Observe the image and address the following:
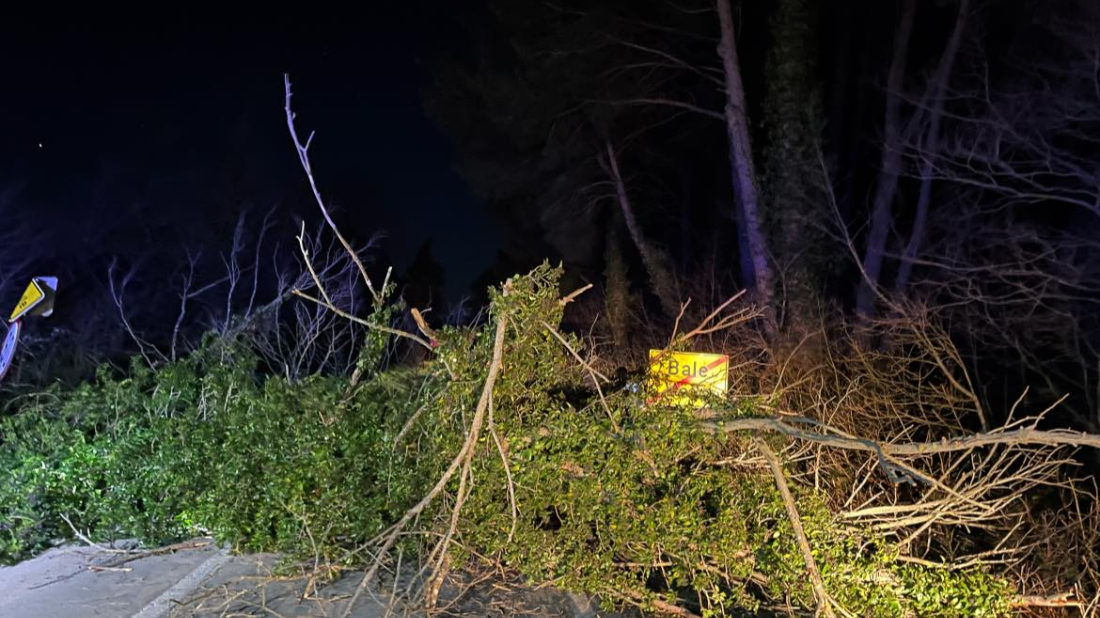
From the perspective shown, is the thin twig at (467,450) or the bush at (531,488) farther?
the bush at (531,488)

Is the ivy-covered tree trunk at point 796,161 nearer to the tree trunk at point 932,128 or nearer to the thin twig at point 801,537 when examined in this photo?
the tree trunk at point 932,128

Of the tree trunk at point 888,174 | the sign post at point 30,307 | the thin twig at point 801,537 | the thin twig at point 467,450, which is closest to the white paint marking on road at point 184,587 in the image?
the thin twig at point 467,450

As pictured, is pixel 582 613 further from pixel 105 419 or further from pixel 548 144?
pixel 548 144

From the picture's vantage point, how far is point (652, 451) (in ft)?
16.0

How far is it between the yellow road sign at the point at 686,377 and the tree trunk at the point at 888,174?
7856 mm

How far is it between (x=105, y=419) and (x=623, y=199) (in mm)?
12779

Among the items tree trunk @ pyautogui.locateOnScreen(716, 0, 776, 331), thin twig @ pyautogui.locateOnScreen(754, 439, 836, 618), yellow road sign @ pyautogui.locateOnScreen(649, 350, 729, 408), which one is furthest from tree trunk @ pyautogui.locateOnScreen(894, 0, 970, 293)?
thin twig @ pyautogui.locateOnScreen(754, 439, 836, 618)

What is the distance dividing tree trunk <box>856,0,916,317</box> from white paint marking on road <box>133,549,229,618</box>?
10415mm

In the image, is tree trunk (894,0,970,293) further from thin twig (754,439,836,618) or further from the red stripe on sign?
thin twig (754,439,836,618)

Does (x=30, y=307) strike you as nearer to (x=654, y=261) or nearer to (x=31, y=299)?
(x=31, y=299)

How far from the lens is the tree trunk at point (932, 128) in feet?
37.8

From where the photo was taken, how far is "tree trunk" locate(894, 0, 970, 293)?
1151cm

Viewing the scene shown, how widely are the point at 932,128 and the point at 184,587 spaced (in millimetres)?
11037

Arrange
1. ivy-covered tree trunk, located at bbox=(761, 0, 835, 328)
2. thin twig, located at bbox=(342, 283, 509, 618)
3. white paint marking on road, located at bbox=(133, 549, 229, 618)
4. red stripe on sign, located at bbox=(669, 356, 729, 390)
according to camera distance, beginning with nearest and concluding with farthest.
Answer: thin twig, located at bbox=(342, 283, 509, 618) < white paint marking on road, located at bbox=(133, 549, 229, 618) < red stripe on sign, located at bbox=(669, 356, 729, 390) < ivy-covered tree trunk, located at bbox=(761, 0, 835, 328)
